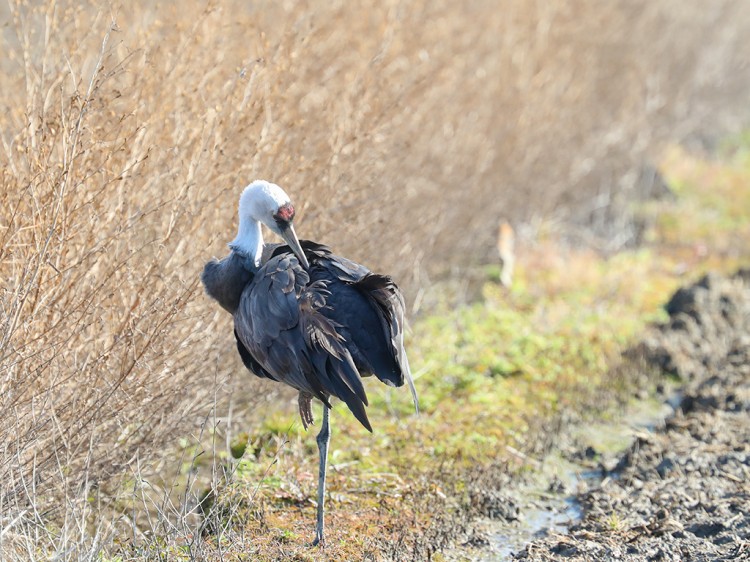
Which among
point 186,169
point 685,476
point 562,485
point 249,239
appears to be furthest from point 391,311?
point 685,476

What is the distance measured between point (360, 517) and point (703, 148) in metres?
12.1

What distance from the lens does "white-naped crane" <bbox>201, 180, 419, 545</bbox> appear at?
476cm

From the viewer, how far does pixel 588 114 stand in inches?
450

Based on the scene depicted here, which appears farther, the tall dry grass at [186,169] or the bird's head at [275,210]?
the bird's head at [275,210]

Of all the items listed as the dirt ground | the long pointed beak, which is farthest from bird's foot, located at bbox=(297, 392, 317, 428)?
the dirt ground

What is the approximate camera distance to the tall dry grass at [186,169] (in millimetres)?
4723

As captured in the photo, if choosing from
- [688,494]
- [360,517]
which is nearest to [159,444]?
[360,517]

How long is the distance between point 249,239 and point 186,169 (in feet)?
1.85

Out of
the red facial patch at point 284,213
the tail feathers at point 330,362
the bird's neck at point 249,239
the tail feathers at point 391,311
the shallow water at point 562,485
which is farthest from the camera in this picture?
the shallow water at point 562,485

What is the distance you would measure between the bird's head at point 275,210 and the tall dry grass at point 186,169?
0.35m

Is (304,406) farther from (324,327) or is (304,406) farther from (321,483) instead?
(324,327)

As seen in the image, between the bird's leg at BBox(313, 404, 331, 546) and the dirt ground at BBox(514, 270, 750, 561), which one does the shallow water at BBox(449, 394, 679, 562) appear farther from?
the bird's leg at BBox(313, 404, 331, 546)

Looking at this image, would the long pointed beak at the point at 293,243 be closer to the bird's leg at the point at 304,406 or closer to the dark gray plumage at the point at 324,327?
the dark gray plumage at the point at 324,327

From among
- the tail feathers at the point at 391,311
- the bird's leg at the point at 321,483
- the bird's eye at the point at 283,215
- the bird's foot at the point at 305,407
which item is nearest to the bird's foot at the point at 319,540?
the bird's leg at the point at 321,483
